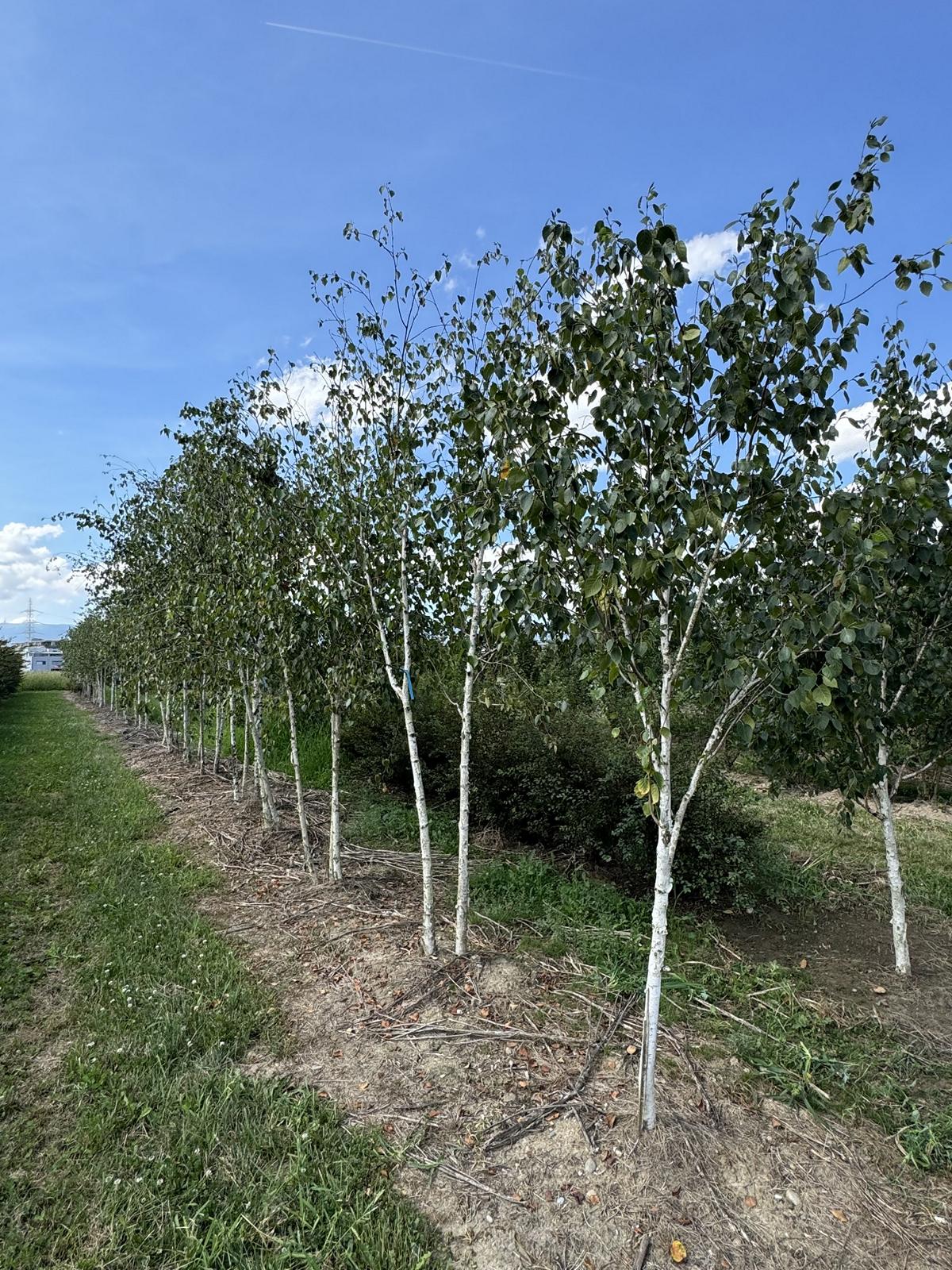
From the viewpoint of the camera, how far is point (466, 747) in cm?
498

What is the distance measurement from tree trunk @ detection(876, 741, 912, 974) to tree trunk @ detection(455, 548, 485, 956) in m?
3.36

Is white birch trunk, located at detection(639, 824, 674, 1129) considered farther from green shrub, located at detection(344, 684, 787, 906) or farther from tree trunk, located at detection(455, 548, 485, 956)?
green shrub, located at detection(344, 684, 787, 906)

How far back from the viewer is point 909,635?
5250mm

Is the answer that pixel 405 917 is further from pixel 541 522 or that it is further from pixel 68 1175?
pixel 541 522

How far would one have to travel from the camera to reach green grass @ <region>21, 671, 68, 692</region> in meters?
55.9

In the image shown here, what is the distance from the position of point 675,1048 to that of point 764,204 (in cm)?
423

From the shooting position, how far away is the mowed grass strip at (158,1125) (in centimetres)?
269

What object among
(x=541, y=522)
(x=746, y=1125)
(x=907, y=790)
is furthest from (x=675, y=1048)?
(x=907, y=790)

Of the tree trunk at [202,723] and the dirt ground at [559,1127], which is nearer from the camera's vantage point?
the dirt ground at [559,1127]

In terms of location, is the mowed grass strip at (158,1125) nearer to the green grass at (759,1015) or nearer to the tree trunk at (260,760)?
the green grass at (759,1015)

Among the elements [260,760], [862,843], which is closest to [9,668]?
[260,760]

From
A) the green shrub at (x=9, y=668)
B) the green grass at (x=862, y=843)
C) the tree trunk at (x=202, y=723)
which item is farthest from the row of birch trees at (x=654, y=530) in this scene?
the green shrub at (x=9, y=668)

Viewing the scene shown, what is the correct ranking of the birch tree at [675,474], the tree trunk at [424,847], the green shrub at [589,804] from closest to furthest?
the birch tree at [675,474]
the tree trunk at [424,847]
the green shrub at [589,804]

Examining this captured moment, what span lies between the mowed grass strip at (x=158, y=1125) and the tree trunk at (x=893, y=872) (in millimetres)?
4520
